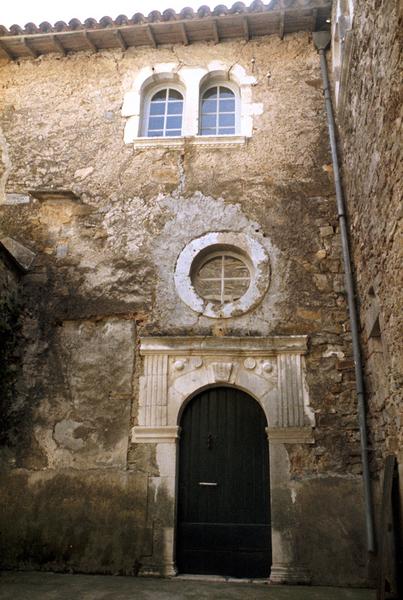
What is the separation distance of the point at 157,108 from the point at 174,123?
387 mm

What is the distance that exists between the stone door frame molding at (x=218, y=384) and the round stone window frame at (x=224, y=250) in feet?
1.28

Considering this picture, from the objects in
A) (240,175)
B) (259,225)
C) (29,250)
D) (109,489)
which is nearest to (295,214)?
(259,225)

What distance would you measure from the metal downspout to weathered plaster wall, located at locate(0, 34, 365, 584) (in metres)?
0.14

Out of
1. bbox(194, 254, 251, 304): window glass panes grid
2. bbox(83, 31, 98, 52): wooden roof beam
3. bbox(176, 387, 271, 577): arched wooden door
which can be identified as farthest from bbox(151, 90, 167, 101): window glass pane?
bbox(176, 387, 271, 577): arched wooden door

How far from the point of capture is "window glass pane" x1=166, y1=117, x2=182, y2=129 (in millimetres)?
7383

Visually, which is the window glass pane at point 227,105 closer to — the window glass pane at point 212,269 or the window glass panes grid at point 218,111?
the window glass panes grid at point 218,111

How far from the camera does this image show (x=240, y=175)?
686 cm

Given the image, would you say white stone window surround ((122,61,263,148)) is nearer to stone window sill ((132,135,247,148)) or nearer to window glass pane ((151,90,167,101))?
stone window sill ((132,135,247,148))

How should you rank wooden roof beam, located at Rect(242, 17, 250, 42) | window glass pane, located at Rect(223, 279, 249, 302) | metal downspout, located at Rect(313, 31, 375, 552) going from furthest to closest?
1. wooden roof beam, located at Rect(242, 17, 250, 42)
2. window glass pane, located at Rect(223, 279, 249, 302)
3. metal downspout, located at Rect(313, 31, 375, 552)

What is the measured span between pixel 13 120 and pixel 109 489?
5.21 meters

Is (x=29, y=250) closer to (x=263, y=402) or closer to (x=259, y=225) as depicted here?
(x=259, y=225)

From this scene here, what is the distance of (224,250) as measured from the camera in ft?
21.8

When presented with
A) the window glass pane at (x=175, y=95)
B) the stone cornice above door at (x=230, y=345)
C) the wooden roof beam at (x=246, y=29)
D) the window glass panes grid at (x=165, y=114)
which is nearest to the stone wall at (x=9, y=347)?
the stone cornice above door at (x=230, y=345)

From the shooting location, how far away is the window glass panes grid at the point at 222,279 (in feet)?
21.1
